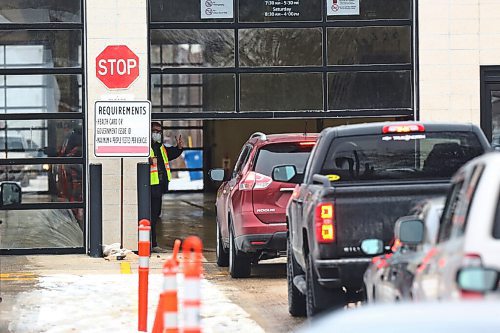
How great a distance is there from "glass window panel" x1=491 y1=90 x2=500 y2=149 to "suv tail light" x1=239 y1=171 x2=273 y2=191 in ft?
18.8

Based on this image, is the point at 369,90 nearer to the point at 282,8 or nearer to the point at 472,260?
the point at 282,8

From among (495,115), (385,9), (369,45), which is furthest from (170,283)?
(495,115)

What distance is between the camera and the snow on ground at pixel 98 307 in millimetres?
10875

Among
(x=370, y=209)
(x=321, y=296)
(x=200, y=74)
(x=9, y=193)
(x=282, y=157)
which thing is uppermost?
(x=200, y=74)

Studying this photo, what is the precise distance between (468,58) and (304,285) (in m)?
9.07

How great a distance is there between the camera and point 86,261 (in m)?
17.3

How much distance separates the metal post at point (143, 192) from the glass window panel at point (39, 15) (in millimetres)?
2507

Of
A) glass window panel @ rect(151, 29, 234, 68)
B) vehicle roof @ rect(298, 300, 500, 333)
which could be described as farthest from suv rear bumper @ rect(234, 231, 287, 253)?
vehicle roof @ rect(298, 300, 500, 333)

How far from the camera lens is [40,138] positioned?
18.5 meters

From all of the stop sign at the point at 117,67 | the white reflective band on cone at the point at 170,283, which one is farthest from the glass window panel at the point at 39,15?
the white reflective band on cone at the point at 170,283

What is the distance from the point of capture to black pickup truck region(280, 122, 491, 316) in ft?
31.1

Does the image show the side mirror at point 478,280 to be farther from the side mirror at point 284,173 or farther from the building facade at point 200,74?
the building facade at point 200,74

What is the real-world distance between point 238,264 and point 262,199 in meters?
1.05

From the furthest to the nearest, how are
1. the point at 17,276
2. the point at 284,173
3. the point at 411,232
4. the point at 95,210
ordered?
the point at 95,210
the point at 17,276
the point at 284,173
the point at 411,232
